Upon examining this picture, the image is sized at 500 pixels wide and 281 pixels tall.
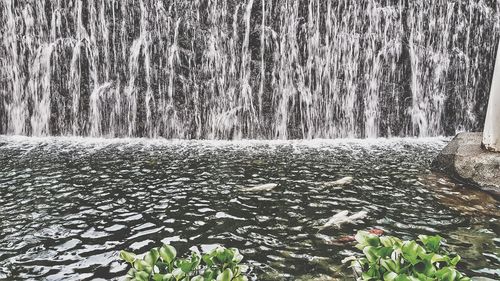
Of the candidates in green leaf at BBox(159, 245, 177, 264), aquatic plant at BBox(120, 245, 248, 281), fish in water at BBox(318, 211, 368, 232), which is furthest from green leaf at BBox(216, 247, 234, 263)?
fish in water at BBox(318, 211, 368, 232)

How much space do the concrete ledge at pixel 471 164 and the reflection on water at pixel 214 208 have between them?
0.73 m

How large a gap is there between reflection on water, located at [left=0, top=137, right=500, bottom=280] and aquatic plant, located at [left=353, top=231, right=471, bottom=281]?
2.17 m

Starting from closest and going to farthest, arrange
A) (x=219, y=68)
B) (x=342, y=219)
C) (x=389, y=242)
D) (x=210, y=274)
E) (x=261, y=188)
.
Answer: (x=210, y=274) < (x=389, y=242) < (x=342, y=219) < (x=261, y=188) < (x=219, y=68)

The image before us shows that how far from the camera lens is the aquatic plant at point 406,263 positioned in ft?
11.2

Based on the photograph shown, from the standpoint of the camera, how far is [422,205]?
332 inches

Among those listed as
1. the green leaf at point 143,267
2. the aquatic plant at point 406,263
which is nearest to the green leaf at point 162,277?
the green leaf at point 143,267

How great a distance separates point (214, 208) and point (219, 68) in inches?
375

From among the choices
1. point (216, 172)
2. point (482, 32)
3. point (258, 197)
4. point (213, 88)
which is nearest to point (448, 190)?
point (258, 197)

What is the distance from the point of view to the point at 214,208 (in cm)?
834

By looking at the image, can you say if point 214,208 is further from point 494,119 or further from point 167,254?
point 494,119

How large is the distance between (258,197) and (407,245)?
5396 mm

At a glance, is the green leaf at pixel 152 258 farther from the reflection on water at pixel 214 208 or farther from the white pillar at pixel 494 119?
the white pillar at pixel 494 119

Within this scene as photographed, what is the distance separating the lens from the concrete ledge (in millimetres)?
9430

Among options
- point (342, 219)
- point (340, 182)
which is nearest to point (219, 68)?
point (340, 182)
